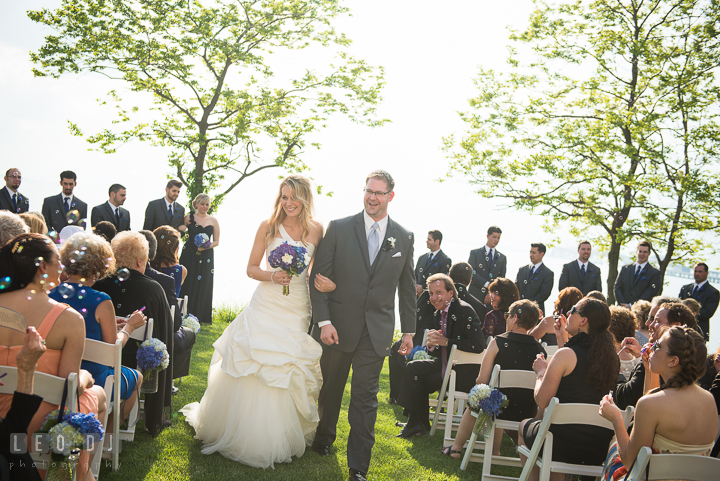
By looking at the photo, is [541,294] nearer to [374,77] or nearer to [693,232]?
[693,232]

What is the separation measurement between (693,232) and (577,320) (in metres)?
11.7

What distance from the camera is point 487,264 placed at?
10289mm

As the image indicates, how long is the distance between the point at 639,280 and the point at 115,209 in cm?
1025

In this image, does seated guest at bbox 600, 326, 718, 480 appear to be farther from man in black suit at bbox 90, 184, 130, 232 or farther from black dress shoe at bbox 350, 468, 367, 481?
man in black suit at bbox 90, 184, 130, 232

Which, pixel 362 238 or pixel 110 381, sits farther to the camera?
pixel 362 238

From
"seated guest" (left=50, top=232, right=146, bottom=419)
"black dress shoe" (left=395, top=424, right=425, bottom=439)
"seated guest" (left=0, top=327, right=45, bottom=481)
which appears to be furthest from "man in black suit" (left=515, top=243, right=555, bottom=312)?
"seated guest" (left=0, top=327, right=45, bottom=481)

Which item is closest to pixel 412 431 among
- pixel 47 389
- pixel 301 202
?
pixel 301 202

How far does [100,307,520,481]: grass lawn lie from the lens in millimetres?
3961

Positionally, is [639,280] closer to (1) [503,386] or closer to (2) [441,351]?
(2) [441,351]

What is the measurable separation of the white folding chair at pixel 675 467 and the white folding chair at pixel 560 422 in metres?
Result: 0.72

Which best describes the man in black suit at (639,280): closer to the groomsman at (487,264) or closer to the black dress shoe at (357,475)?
the groomsman at (487,264)

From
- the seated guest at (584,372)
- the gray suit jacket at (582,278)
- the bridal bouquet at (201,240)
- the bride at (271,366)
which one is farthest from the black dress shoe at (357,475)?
the gray suit jacket at (582,278)

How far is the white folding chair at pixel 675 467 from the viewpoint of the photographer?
102 inches

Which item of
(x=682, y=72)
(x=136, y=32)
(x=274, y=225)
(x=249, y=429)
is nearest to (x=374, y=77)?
(x=136, y=32)
